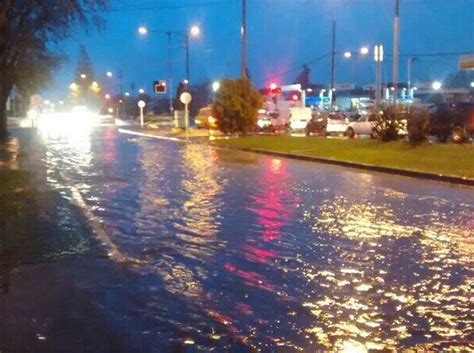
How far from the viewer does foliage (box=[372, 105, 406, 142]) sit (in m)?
31.2

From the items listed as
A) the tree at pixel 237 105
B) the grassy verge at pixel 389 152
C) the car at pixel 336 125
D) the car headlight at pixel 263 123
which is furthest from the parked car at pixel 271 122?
the grassy verge at pixel 389 152

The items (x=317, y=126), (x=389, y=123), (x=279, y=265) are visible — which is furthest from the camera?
(x=317, y=126)

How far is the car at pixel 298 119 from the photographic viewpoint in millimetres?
54938

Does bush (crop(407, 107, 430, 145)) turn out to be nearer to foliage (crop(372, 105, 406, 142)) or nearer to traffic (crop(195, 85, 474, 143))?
traffic (crop(195, 85, 474, 143))

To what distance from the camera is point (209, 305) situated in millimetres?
8312

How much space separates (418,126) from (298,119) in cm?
2600

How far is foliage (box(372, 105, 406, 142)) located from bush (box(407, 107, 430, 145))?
120cm

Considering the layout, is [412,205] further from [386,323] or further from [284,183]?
[386,323]

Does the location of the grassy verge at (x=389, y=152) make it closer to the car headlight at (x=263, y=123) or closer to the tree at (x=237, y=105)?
the tree at (x=237, y=105)

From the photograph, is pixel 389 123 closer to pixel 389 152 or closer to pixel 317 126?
pixel 389 152

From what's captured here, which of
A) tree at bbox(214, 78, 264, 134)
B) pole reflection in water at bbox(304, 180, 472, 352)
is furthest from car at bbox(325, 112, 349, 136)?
pole reflection in water at bbox(304, 180, 472, 352)

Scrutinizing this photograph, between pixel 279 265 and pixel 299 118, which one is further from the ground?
pixel 299 118

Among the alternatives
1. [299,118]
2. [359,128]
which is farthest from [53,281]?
[299,118]

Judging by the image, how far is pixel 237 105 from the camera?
45156 mm
